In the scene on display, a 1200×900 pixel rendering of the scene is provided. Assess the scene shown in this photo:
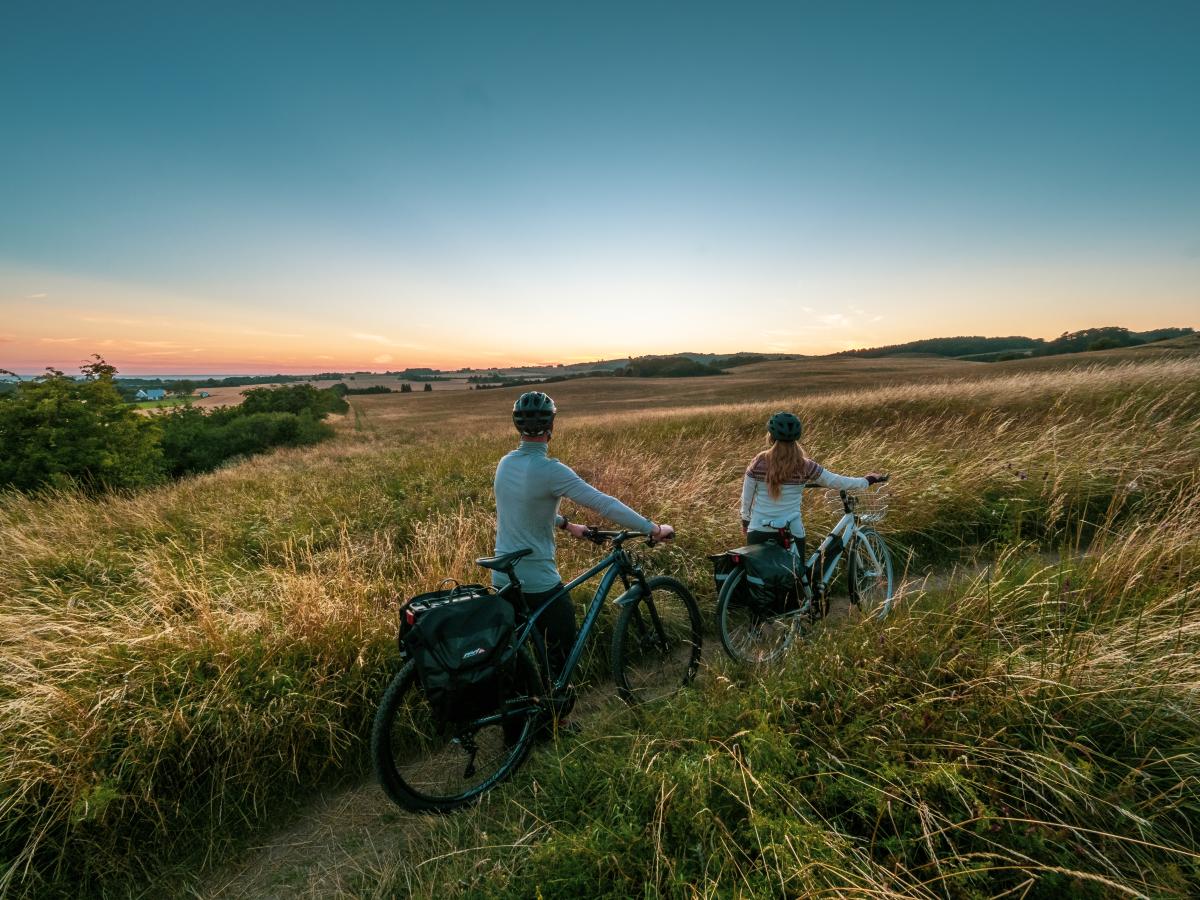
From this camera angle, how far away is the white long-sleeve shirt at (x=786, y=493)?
4.69 m

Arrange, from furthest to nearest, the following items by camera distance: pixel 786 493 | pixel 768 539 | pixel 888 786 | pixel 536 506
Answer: pixel 786 493 → pixel 768 539 → pixel 536 506 → pixel 888 786

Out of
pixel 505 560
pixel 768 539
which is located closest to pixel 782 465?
pixel 768 539

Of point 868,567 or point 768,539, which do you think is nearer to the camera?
point 768,539

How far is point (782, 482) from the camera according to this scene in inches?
183

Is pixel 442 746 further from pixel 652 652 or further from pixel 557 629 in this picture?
pixel 652 652

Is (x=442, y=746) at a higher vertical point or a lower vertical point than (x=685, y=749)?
lower

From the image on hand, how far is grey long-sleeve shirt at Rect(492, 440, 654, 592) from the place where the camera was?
3225mm

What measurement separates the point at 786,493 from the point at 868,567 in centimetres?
157

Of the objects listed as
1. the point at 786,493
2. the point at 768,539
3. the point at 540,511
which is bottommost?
the point at 768,539

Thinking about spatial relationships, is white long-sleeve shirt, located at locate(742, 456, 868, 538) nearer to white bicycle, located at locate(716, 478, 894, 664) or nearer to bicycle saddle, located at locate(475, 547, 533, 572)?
white bicycle, located at locate(716, 478, 894, 664)

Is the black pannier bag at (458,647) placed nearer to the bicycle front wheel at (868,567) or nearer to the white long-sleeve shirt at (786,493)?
the white long-sleeve shirt at (786,493)

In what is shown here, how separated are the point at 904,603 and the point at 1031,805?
1.77 meters

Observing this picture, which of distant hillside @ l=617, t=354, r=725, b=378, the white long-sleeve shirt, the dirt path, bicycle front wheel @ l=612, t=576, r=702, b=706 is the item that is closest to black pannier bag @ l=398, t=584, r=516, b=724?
the dirt path

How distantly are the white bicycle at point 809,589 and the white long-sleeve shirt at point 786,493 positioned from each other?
0.84 feet
